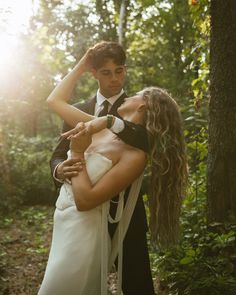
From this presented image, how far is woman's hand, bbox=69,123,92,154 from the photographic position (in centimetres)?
250

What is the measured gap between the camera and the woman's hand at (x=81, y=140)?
2.50m

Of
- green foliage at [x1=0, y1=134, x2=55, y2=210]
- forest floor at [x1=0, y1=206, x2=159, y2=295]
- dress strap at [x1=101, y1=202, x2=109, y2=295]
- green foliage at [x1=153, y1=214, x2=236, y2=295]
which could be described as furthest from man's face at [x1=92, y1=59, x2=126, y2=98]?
green foliage at [x1=0, y1=134, x2=55, y2=210]

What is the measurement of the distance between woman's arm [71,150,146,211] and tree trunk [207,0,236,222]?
1470 mm

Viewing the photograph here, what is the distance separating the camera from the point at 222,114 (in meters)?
3.71

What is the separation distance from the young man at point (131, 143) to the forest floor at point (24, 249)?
214 centimetres

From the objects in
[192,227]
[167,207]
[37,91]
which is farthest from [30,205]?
[37,91]

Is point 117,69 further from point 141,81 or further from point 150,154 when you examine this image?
point 141,81

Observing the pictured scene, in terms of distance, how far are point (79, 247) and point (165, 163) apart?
78 cm

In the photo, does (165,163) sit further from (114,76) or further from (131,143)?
(114,76)

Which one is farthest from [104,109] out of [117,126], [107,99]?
[117,126]

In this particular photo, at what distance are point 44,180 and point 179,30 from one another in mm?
12827

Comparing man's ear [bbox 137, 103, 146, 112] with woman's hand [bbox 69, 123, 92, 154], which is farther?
man's ear [bbox 137, 103, 146, 112]

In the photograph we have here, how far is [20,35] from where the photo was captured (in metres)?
17.2

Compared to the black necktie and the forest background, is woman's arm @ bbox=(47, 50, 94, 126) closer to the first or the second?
the black necktie
